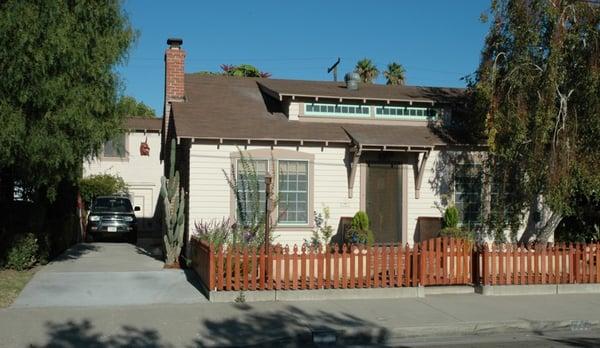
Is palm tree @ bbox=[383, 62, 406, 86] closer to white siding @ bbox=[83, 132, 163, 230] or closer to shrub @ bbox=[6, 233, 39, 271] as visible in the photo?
white siding @ bbox=[83, 132, 163, 230]

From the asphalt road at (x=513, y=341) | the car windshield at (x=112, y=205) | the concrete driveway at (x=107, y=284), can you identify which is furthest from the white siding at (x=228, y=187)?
the car windshield at (x=112, y=205)

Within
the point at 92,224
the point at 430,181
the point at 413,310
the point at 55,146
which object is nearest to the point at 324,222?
the point at 430,181

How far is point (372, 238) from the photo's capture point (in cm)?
1395

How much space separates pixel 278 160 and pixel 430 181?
3.65 meters

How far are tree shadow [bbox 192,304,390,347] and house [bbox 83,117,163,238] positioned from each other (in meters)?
20.1

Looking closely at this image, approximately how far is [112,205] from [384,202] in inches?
468

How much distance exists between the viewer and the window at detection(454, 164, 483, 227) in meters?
15.1

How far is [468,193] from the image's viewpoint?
15188mm

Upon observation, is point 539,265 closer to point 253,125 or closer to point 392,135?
point 392,135

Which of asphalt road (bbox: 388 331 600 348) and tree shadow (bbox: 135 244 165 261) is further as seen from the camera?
tree shadow (bbox: 135 244 165 261)

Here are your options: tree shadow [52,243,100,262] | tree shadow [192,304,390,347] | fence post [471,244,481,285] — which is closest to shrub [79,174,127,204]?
tree shadow [52,243,100,262]

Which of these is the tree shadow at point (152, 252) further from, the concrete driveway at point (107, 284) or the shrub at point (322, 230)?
→ the shrub at point (322, 230)

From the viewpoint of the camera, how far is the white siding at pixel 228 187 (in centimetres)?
1368

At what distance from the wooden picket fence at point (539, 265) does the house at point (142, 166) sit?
19.5 meters
